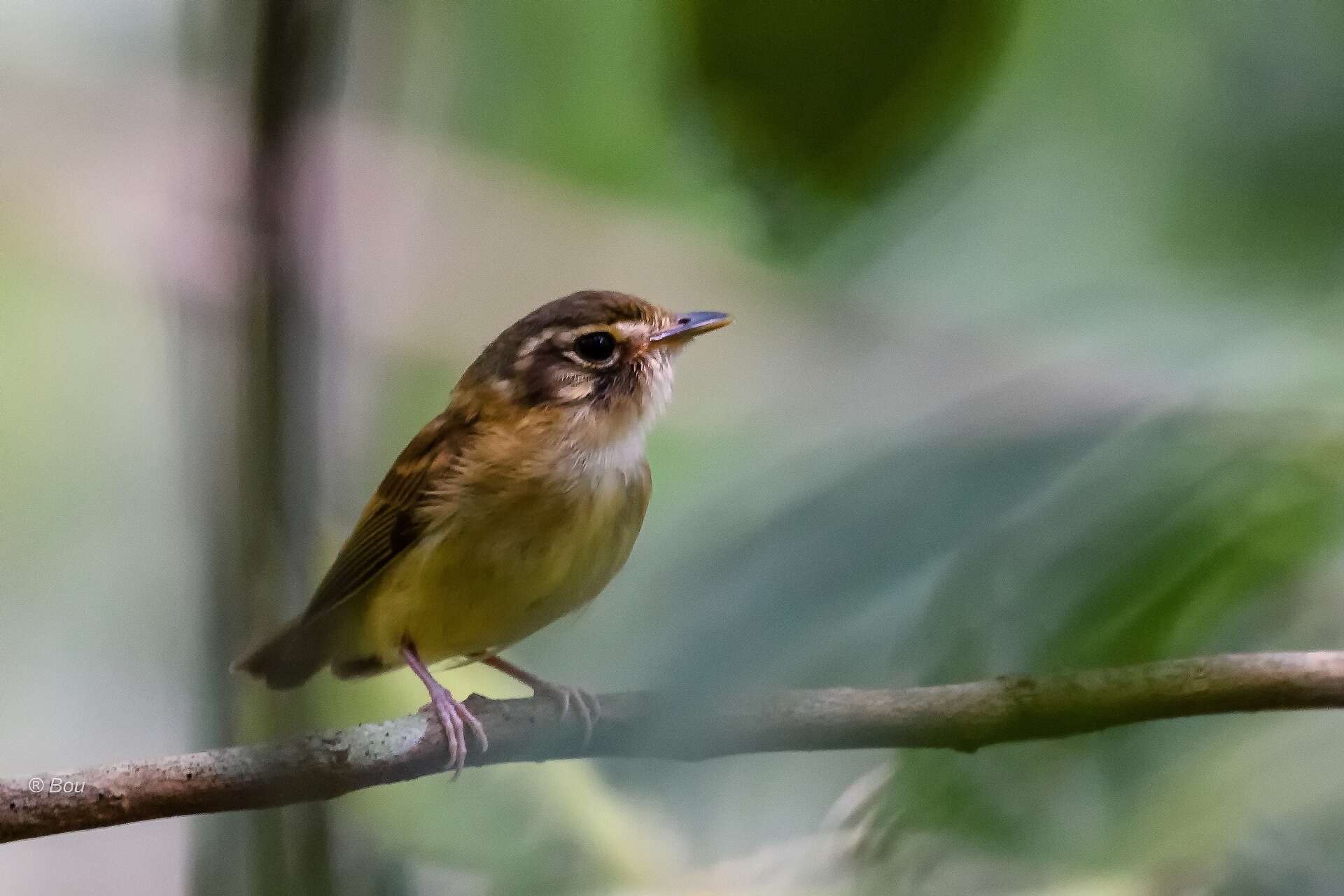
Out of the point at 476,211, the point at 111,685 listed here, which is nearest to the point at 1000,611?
the point at 476,211

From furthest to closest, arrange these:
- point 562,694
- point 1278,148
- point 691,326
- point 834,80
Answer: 1. point 691,326
2. point 562,694
3. point 1278,148
4. point 834,80

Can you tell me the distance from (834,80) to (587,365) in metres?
1.41

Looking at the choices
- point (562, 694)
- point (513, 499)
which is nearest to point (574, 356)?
point (513, 499)

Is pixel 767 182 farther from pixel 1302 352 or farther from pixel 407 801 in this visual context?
pixel 407 801

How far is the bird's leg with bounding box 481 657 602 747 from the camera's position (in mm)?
1154

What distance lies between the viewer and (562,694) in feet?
4.60

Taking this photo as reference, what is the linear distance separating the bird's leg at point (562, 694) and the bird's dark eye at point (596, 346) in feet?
1.58

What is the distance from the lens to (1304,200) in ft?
2.33

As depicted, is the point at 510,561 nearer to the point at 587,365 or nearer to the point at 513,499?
the point at 513,499

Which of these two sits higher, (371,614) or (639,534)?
(639,534)

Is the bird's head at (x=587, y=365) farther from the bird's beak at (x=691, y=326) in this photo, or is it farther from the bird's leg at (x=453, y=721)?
the bird's leg at (x=453, y=721)

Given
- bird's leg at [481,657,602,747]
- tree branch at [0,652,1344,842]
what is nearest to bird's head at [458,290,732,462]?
bird's leg at [481,657,602,747]

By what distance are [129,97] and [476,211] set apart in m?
0.59

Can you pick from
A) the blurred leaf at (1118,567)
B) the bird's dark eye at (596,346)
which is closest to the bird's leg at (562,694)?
the blurred leaf at (1118,567)
